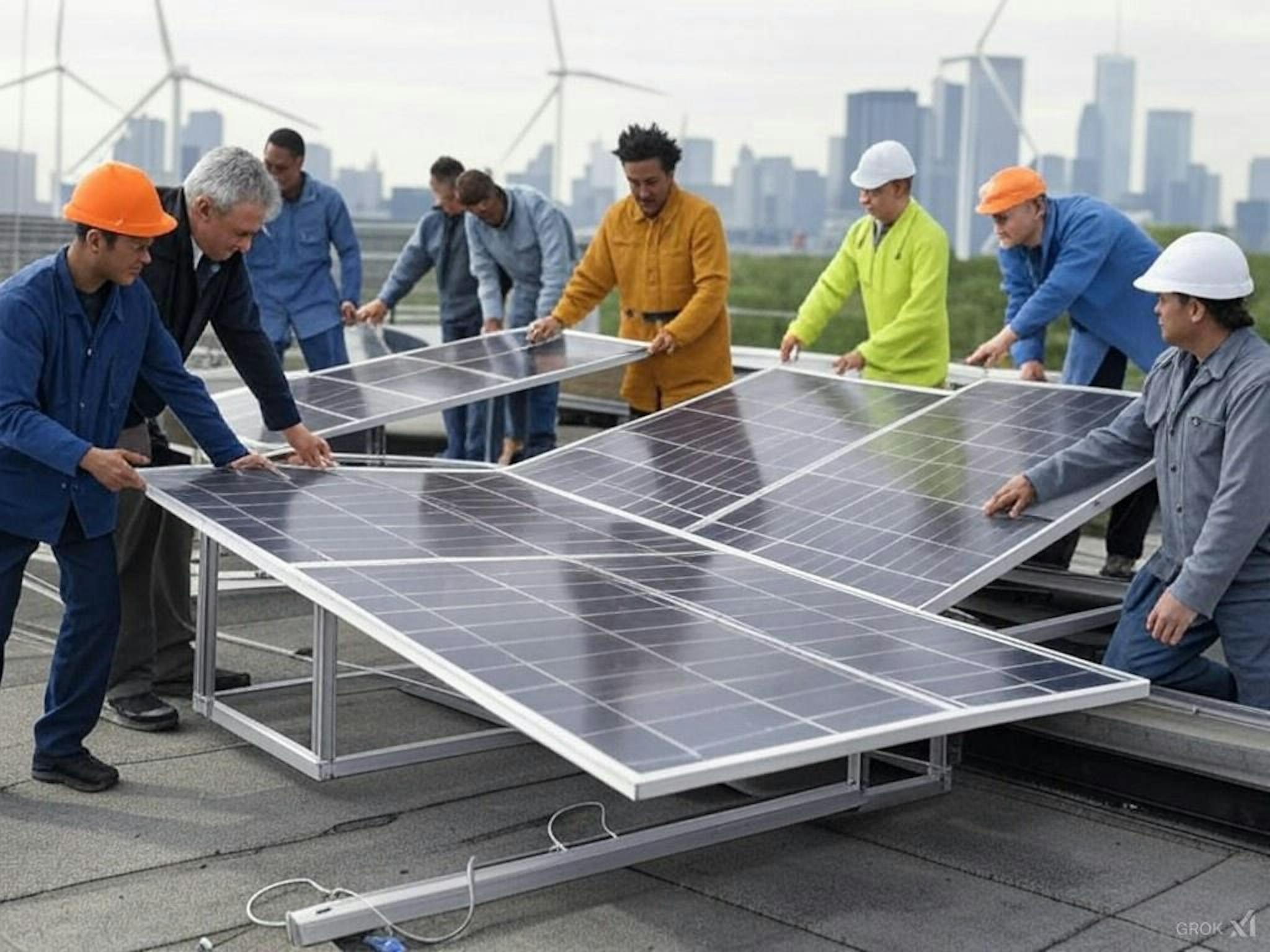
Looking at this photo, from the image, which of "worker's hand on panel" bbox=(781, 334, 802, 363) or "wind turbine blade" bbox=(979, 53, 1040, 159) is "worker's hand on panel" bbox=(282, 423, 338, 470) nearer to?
"worker's hand on panel" bbox=(781, 334, 802, 363)

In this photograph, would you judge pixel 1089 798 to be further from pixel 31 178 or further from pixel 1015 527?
pixel 31 178

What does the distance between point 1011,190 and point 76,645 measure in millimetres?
3967

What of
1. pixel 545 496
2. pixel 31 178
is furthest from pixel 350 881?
pixel 31 178

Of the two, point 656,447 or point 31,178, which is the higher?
point 31,178

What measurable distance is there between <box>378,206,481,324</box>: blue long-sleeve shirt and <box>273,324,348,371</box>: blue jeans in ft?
2.41

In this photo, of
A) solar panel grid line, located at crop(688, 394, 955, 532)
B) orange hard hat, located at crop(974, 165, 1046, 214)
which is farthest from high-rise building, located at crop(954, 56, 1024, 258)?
solar panel grid line, located at crop(688, 394, 955, 532)

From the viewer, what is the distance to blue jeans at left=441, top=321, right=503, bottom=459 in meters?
10.4

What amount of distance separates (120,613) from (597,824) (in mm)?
1727

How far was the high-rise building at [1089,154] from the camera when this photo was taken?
148 feet

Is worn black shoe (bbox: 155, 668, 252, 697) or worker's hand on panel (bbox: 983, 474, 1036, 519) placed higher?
worker's hand on panel (bbox: 983, 474, 1036, 519)

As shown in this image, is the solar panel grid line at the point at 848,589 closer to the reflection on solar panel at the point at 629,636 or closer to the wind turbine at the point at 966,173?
the reflection on solar panel at the point at 629,636

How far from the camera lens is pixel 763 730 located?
12.8 ft

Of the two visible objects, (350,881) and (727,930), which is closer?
(727,930)

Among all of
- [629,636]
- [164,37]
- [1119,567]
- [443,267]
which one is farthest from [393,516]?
[164,37]
